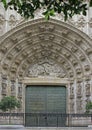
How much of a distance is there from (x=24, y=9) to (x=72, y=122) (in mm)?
11115

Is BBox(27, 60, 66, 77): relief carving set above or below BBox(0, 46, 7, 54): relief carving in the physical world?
below

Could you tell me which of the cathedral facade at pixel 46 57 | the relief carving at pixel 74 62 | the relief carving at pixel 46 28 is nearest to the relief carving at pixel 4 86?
the cathedral facade at pixel 46 57

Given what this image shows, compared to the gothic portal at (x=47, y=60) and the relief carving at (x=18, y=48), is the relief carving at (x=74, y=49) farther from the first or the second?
the relief carving at (x=18, y=48)

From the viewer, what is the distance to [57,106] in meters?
17.4

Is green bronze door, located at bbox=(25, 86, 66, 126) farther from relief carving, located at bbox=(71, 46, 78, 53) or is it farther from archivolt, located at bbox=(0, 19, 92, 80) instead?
relief carving, located at bbox=(71, 46, 78, 53)

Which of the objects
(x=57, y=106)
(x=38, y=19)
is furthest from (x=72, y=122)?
(x=38, y=19)

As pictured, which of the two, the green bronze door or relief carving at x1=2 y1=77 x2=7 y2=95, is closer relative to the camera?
relief carving at x1=2 y1=77 x2=7 y2=95

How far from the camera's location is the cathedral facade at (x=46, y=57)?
53.6 feet

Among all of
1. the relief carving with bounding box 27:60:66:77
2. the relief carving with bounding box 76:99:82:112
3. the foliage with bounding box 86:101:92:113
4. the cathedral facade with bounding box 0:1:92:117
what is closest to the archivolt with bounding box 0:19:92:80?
the cathedral facade with bounding box 0:1:92:117

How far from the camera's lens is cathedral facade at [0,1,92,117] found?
16.3 metres

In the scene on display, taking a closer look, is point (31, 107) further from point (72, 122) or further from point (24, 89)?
point (72, 122)

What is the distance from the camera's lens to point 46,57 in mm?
17891

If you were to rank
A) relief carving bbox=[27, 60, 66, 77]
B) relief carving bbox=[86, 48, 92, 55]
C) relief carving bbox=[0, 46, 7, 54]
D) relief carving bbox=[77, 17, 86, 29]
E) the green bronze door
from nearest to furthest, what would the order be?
1. relief carving bbox=[0, 46, 7, 54]
2. relief carving bbox=[86, 48, 92, 55]
3. relief carving bbox=[77, 17, 86, 29]
4. the green bronze door
5. relief carving bbox=[27, 60, 66, 77]

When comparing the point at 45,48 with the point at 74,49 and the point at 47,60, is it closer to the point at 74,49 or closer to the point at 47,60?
the point at 47,60
